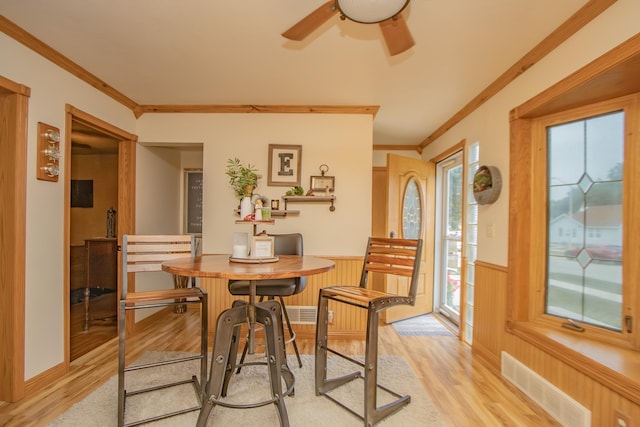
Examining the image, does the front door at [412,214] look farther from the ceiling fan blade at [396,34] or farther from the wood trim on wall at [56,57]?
the wood trim on wall at [56,57]

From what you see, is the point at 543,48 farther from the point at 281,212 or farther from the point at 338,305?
the point at 338,305

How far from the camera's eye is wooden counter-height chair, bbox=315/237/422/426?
5.40 feet

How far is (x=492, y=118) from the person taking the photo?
8.65 ft

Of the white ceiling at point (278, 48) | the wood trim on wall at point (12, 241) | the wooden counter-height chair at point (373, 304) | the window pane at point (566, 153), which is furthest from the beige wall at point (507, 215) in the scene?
the wood trim on wall at point (12, 241)

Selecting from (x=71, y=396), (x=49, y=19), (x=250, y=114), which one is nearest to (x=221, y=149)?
(x=250, y=114)

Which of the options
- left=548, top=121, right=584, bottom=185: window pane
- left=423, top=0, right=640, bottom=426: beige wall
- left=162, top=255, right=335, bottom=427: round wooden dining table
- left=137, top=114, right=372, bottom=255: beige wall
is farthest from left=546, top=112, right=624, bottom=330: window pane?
left=162, top=255, right=335, bottom=427: round wooden dining table

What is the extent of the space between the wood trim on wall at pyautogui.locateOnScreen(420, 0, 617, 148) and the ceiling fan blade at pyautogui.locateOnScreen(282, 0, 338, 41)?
1.39 metres

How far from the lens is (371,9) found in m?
1.30

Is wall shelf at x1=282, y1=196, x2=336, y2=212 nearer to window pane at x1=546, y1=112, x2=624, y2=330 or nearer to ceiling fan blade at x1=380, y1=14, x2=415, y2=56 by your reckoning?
ceiling fan blade at x1=380, y1=14, x2=415, y2=56

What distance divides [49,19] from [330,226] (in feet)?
8.30

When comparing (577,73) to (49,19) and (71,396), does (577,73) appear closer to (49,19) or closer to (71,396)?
(49,19)

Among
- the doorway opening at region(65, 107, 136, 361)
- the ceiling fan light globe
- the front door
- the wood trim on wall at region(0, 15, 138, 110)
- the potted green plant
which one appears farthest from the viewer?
the front door

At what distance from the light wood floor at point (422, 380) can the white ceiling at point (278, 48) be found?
7.53 feet

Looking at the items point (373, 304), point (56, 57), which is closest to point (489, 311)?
point (373, 304)
